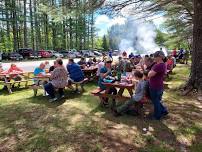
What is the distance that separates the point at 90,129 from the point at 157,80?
1874 millimetres

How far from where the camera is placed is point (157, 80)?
6.59m

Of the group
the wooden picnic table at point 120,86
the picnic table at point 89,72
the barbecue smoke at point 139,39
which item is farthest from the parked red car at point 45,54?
the wooden picnic table at point 120,86

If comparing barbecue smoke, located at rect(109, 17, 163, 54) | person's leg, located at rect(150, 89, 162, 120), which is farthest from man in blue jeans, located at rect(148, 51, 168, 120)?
barbecue smoke, located at rect(109, 17, 163, 54)

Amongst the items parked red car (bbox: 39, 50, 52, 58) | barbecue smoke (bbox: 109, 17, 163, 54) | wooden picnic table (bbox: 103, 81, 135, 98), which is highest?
barbecue smoke (bbox: 109, 17, 163, 54)

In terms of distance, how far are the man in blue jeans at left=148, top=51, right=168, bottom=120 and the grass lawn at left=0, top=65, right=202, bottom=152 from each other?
316 millimetres

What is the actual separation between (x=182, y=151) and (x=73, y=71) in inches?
218

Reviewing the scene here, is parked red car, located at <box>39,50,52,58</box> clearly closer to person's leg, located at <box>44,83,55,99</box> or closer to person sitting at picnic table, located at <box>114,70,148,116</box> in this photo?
person's leg, located at <box>44,83,55,99</box>

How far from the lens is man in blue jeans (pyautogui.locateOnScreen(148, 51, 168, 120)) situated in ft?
21.2

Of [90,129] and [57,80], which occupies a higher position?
[57,80]

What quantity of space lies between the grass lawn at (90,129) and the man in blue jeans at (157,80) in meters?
0.32

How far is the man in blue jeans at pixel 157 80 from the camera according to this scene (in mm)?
6473

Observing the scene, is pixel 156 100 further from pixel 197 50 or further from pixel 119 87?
pixel 197 50

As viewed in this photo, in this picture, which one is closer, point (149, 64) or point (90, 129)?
point (90, 129)

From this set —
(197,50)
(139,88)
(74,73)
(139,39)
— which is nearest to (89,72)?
(74,73)
